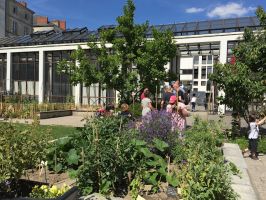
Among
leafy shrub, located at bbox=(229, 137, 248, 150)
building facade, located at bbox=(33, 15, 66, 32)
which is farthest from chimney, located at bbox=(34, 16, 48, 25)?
leafy shrub, located at bbox=(229, 137, 248, 150)

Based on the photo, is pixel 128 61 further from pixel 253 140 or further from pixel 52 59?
pixel 52 59

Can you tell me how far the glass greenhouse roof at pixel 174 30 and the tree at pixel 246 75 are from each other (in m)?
9.06

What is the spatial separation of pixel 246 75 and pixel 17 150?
30.6 ft

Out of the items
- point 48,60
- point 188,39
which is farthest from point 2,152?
point 48,60

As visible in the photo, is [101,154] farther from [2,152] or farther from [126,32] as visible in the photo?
[126,32]

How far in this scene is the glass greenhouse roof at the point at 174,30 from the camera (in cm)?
2527

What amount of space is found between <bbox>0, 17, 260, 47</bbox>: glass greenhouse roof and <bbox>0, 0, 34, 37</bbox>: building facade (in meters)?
19.7

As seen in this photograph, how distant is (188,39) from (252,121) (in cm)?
1735

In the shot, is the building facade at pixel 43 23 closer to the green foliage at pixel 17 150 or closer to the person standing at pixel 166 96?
the person standing at pixel 166 96

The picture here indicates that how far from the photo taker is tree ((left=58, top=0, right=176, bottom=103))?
45.2 feet

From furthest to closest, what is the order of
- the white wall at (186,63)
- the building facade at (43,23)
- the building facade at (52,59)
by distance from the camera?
the white wall at (186,63) → the building facade at (43,23) → the building facade at (52,59)

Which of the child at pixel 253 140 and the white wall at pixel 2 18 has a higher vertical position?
the white wall at pixel 2 18

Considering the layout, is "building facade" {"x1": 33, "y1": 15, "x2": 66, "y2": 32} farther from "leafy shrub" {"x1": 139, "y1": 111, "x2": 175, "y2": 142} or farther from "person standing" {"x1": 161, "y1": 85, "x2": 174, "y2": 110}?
"leafy shrub" {"x1": 139, "y1": 111, "x2": 175, "y2": 142}

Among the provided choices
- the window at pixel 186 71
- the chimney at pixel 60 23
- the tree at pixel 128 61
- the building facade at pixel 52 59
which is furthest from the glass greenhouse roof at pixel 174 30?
the window at pixel 186 71
